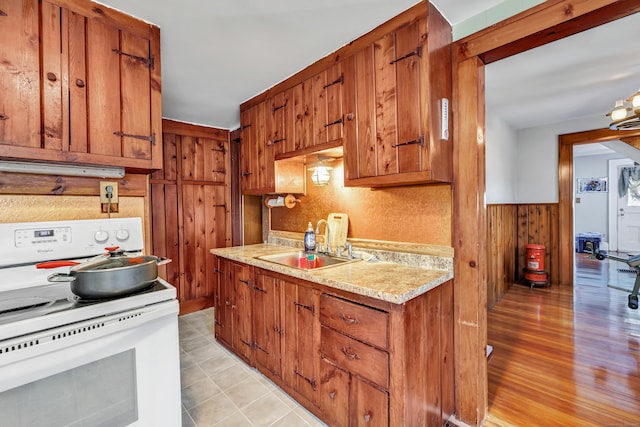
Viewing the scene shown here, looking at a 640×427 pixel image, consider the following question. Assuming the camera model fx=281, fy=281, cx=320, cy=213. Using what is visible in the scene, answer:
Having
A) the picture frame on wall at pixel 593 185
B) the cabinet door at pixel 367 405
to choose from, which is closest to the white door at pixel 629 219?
the picture frame on wall at pixel 593 185

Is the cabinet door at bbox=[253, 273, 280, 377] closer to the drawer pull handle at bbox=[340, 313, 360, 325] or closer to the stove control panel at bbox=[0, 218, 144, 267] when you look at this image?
the drawer pull handle at bbox=[340, 313, 360, 325]

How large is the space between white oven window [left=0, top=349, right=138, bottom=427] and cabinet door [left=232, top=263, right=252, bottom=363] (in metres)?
1.12

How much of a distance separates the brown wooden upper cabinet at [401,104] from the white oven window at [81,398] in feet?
5.09

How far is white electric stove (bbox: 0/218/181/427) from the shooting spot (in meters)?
0.91

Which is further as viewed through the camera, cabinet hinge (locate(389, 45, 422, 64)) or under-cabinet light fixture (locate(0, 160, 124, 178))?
cabinet hinge (locate(389, 45, 422, 64))

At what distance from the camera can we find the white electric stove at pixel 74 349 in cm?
91

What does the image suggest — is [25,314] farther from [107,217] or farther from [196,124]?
[196,124]

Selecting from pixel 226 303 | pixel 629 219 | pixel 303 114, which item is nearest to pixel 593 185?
pixel 629 219

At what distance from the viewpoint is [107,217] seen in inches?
67.5

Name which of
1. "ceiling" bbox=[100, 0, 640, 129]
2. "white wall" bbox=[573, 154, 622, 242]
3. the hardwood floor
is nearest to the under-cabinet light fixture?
"ceiling" bbox=[100, 0, 640, 129]

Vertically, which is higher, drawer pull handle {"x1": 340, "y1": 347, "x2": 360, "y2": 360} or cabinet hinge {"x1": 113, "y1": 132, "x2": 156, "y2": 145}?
cabinet hinge {"x1": 113, "y1": 132, "x2": 156, "y2": 145}

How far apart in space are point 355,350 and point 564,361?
2.04m

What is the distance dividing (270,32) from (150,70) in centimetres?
76

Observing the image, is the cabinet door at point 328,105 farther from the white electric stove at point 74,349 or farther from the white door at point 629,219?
the white door at point 629,219
